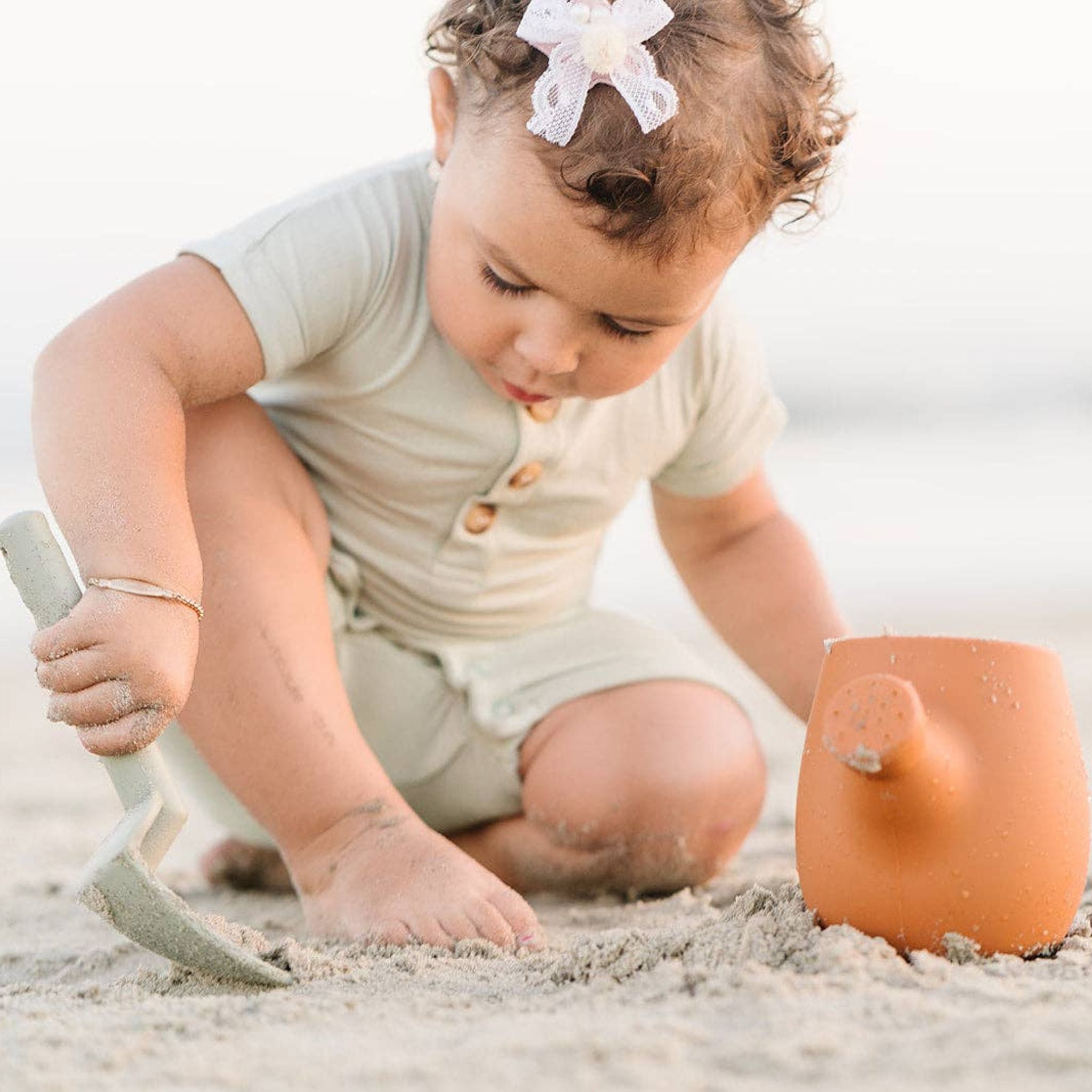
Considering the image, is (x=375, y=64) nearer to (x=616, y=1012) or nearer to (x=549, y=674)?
(x=549, y=674)

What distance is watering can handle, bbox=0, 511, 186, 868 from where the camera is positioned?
3.47 feet

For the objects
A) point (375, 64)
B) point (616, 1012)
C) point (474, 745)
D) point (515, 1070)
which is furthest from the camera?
point (375, 64)

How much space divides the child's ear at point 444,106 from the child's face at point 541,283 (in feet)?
0.05

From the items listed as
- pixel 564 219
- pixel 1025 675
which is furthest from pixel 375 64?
pixel 1025 675

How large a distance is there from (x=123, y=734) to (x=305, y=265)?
550mm

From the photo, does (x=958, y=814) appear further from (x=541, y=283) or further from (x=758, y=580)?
(x=758, y=580)

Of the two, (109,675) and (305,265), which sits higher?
(305,265)

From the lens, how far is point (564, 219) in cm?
121

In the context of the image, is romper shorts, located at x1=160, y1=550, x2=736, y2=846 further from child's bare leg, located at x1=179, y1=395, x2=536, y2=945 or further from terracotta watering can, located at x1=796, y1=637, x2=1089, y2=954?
terracotta watering can, located at x1=796, y1=637, x2=1089, y2=954

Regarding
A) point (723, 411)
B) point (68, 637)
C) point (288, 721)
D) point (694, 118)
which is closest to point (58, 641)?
point (68, 637)

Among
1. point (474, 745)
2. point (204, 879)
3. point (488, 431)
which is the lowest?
point (204, 879)

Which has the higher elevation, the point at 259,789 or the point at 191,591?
the point at 191,591

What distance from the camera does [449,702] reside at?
165 centimetres

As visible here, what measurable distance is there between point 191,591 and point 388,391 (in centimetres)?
43
